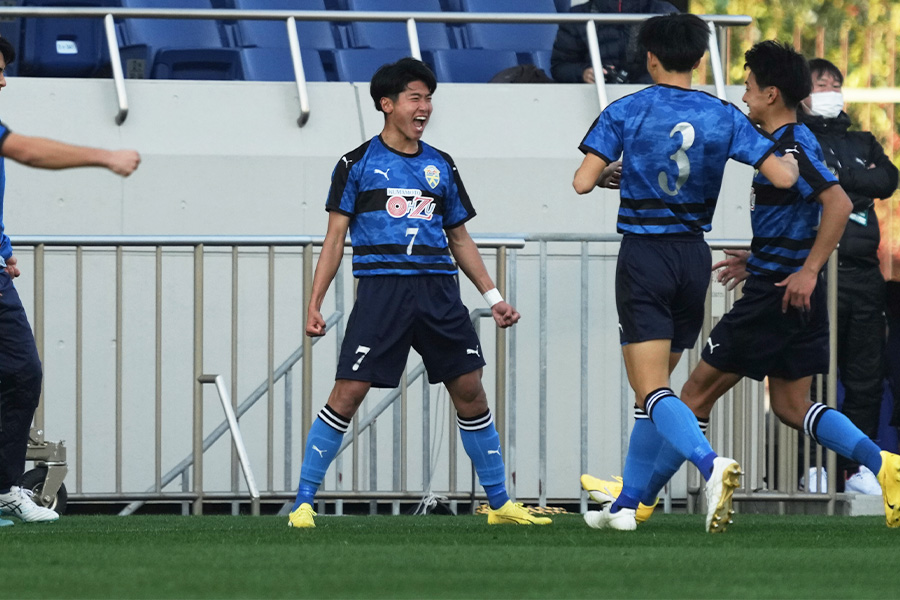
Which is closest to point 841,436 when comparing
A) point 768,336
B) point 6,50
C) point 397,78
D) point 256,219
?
point 768,336

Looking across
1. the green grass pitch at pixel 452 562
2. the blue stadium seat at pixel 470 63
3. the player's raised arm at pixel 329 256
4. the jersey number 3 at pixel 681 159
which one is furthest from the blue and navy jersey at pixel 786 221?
the blue stadium seat at pixel 470 63

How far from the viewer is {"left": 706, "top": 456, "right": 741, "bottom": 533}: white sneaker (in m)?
5.30

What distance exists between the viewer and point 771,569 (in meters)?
4.66

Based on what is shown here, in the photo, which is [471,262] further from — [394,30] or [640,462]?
[394,30]

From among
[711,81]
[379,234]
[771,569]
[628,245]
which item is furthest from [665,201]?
[711,81]

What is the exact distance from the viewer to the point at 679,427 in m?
5.61

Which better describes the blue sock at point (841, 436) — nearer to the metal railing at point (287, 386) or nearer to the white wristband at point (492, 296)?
the white wristband at point (492, 296)

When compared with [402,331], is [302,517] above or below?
below

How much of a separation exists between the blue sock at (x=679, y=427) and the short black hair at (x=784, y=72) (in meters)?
1.33

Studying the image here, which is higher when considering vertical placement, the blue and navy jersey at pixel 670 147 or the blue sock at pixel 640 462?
the blue and navy jersey at pixel 670 147

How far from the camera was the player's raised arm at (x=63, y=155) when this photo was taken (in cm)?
526

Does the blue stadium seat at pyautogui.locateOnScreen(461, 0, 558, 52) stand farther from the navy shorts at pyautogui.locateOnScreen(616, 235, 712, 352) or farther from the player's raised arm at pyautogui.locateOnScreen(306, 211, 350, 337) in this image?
the navy shorts at pyautogui.locateOnScreen(616, 235, 712, 352)

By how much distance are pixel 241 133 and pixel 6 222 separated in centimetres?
149

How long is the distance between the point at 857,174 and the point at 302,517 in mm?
4158
